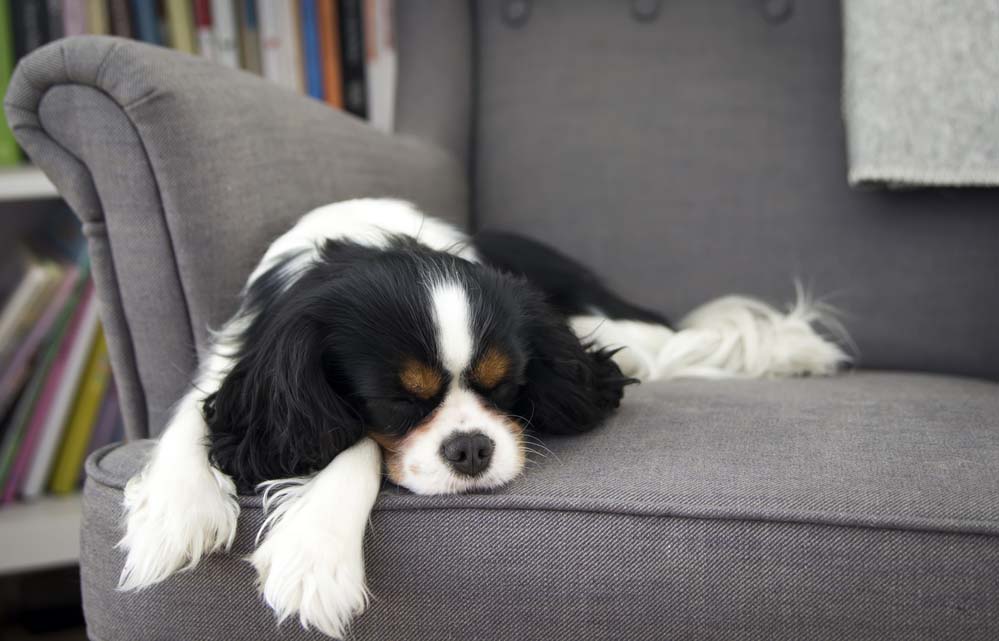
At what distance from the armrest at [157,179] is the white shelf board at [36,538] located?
0.70 meters

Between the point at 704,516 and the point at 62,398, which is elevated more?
the point at 704,516

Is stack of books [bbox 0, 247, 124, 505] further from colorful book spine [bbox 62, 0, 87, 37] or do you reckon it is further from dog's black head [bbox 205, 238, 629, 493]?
dog's black head [bbox 205, 238, 629, 493]

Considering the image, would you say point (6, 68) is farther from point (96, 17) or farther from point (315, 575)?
point (315, 575)

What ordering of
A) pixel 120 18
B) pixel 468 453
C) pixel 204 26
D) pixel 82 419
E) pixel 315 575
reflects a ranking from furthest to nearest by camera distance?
pixel 204 26 → pixel 120 18 → pixel 82 419 → pixel 468 453 → pixel 315 575

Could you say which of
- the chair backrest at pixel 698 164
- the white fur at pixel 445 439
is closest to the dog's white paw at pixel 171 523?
the white fur at pixel 445 439

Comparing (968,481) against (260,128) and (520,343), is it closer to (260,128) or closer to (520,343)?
(520,343)

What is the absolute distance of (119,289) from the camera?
1.17 m

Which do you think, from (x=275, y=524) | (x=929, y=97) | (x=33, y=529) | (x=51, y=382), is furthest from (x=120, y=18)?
(x=929, y=97)

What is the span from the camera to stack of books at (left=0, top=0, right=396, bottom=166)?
1906 millimetres

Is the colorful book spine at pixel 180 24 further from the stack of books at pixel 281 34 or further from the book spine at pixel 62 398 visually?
the book spine at pixel 62 398

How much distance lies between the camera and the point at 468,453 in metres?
0.94

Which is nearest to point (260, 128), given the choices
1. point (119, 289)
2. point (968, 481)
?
point (119, 289)

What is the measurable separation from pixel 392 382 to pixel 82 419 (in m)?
1.13

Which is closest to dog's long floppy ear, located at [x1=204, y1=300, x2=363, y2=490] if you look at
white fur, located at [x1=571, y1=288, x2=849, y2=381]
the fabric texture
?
white fur, located at [x1=571, y1=288, x2=849, y2=381]
